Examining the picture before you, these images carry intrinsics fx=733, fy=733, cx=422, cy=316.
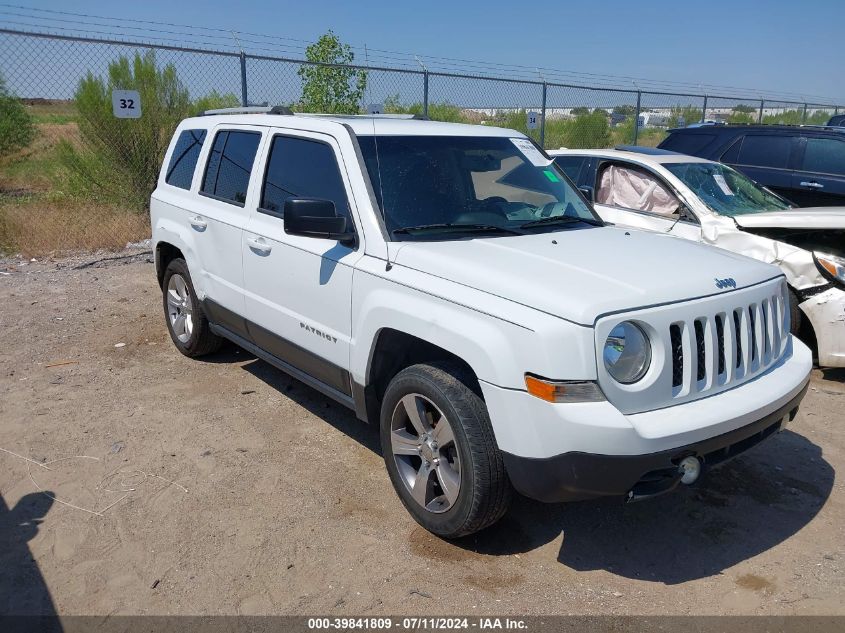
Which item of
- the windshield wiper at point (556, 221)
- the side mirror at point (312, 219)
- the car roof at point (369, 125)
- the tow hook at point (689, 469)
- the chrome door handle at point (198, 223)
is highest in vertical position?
the car roof at point (369, 125)

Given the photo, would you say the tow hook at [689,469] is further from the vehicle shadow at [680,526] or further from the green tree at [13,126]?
the green tree at [13,126]

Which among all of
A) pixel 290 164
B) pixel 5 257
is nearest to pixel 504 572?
pixel 290 164

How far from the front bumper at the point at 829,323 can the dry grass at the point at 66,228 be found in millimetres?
8602

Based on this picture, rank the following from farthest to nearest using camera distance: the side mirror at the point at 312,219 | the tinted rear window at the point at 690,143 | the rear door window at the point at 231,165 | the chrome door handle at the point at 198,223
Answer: the tinted rear window at the point at 690,143 → the chrome door handle at the point at 198,223 → the rear door window at the point at 231,165 → the side mirror at the point at 312,219

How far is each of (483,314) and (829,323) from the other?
12.0 ft

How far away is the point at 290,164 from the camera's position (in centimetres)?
441

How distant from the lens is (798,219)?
19.6 ft

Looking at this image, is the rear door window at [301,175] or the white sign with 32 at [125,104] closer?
the rear door window at [301,175]

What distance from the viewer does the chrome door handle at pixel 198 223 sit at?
5.13 meters

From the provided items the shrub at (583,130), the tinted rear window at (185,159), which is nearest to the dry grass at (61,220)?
the tinted rear window at (185,159)

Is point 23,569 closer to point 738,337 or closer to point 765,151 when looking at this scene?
point 738,337

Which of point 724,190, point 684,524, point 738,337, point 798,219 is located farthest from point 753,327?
point 724,190

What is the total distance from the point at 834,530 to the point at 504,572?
1746 millimetres

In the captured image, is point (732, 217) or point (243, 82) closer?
point (732, 217)
